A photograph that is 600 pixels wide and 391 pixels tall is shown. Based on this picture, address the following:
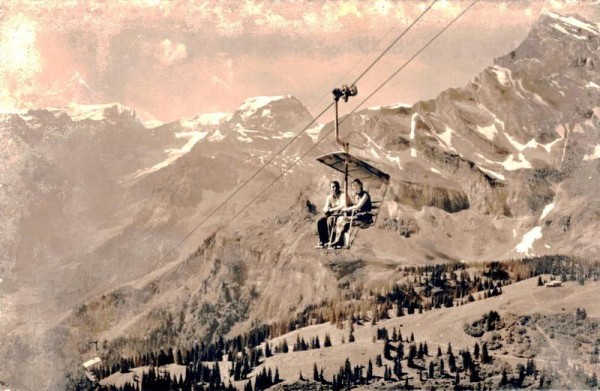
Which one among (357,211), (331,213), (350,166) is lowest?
(357,211)

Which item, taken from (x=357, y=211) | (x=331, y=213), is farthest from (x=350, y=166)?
(x=331, y=213)

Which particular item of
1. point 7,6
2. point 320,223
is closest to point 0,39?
point 7,6

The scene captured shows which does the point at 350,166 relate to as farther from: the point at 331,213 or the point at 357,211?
the point at 331,213

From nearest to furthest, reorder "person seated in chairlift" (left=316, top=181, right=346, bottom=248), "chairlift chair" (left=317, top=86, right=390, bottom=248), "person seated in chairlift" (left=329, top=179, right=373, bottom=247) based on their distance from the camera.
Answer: "chairlift chair" (left=317, top=86, right=390, bottom=248), "person seated in chairlift" (left=329, top=179, right=373, bottom=247), "person seated in chairlift" (left=316, top=181, right=346, bottom=248)

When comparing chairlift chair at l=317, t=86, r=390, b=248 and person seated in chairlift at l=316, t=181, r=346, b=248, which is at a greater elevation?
chairlift chair at l=317, t=86, r=390, b=248

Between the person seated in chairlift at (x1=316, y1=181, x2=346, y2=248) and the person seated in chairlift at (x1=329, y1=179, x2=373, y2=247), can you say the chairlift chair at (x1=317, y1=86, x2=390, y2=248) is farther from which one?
the person seated in chairlift at (x1=316, y1=181, x2=346, y2=248)

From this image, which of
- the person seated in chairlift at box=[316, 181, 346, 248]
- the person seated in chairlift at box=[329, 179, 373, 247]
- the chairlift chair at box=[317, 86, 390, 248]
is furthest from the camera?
the person seated in chairlift at box=[316, 181, 346, 248]

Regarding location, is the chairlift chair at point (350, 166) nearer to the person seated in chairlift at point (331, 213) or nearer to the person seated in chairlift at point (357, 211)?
the person seated in chairlift at point (357, 211)

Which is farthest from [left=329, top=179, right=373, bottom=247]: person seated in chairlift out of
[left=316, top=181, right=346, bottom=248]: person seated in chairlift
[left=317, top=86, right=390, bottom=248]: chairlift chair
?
[left=316, top=181, right=346, bottom=248]: person seated in chairlift

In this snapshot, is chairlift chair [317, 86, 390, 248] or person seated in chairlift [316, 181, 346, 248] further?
person seated in chairlift [316, 181, 346, 248]

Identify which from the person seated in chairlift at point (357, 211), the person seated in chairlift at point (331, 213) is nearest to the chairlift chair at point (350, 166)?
the person seated in chairlift at point (357, 211)
